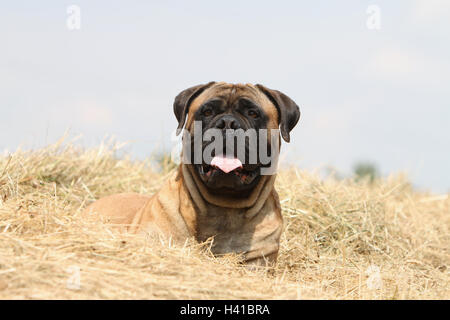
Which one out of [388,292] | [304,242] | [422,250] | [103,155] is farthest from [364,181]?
[388,292]

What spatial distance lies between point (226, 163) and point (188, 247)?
736 mm

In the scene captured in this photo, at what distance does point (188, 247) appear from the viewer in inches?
187

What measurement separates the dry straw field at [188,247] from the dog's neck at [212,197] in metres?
0.35

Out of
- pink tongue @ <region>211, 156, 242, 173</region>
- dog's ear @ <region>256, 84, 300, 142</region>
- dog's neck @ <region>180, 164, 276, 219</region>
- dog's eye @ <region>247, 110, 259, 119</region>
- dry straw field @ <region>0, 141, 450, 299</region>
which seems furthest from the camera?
dog's ear @ <region>256, 84, 300, 142</region>

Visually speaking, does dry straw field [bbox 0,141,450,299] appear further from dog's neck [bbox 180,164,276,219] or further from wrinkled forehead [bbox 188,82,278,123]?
wrinkled forehead [bbox 188,82,278,123]

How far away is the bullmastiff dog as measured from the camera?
4734mm

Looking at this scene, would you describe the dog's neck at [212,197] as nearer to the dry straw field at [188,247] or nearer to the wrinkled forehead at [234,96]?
the dry straw field at [188,247]

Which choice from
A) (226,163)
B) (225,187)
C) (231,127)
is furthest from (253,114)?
(225,187)

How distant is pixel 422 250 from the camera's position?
7.88 m

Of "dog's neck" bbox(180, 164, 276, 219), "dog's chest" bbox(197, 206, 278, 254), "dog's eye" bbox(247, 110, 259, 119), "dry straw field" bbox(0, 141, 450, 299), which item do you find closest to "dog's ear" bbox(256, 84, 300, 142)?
"dog's eye" bbox(247, 110, 259, 119)

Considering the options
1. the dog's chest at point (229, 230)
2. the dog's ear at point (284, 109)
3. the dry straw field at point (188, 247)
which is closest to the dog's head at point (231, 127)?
the dog's ear at point (284, 109)

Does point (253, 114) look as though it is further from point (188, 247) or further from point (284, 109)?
point (188, 247)
